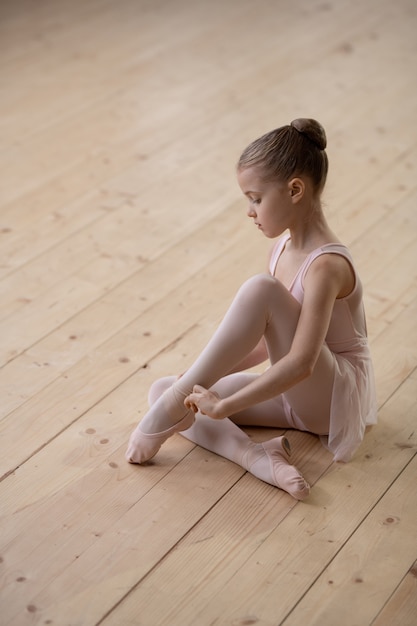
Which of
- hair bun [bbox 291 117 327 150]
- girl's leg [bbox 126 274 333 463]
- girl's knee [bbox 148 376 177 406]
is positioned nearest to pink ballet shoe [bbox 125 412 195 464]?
girl's leg [bbox 126 274 333 463]

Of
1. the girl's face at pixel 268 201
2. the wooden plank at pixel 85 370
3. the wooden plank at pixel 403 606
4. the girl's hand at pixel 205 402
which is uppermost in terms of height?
the girl's face at pixel 268 201

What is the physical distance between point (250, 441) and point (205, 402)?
0.21 metres

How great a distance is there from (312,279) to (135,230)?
1.09 meters

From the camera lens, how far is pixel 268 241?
2.51 meters

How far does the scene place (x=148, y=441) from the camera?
1679 millimetres

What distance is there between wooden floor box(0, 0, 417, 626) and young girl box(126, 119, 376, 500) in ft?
0.18

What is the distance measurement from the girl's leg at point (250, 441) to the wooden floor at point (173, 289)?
27 mm

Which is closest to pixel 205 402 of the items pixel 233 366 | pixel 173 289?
pixel 233 366

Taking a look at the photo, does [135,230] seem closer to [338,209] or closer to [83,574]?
[338,209]

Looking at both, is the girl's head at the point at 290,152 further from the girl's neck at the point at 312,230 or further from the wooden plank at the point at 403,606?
the wooden plank at the point at 403,606

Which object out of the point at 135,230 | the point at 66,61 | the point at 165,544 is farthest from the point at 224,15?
the point at 165,544

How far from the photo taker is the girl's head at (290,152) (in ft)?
5.06

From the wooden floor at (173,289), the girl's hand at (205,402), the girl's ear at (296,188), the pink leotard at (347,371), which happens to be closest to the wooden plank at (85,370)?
the wooden floor at (173,289)

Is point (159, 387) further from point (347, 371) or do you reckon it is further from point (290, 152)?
point (290, 152)
